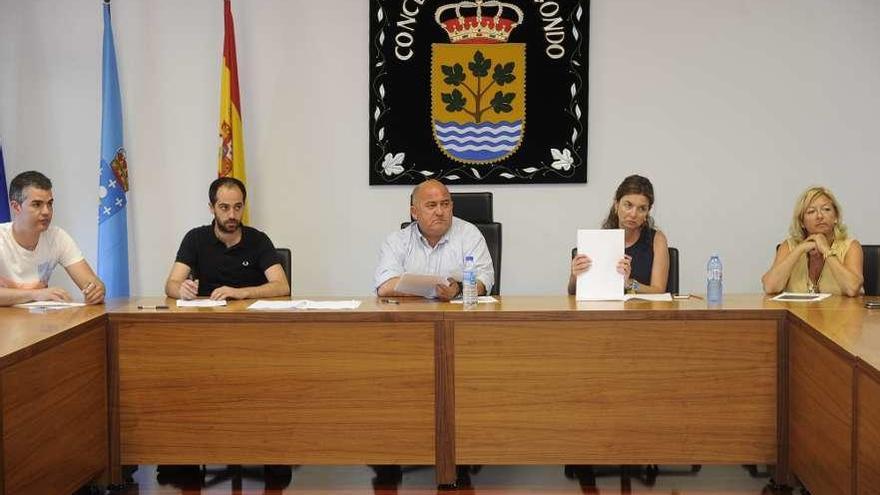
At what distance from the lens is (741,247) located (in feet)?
15.6

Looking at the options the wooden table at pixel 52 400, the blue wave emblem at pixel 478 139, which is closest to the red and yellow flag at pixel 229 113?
the blue wave emblem at pixel 478 139

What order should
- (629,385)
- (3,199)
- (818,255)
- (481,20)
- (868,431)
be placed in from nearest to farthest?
(868,431) → (629,385) → (818,255) → (3,199) → (481,20)

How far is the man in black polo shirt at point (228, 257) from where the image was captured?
3646 millimetres

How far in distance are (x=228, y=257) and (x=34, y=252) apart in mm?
761

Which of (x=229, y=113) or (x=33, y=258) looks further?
(x=229, y=113)

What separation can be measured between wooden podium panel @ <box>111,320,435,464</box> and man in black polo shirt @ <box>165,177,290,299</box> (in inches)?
A: 25.0

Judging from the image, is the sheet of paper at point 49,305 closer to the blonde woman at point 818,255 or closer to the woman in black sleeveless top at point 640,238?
the woman in black sleeveless top at point 640,238

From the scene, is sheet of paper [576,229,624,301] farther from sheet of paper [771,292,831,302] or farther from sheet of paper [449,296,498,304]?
sheet of paper [771,292,831,302]

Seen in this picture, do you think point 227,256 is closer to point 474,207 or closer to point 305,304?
point 305,304

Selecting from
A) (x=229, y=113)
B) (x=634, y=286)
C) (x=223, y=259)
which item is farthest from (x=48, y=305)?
(x=634, y=286)

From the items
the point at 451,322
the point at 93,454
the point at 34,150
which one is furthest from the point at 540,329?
the point at 34,150

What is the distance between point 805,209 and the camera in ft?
11.7

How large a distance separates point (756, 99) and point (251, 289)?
2.91 m

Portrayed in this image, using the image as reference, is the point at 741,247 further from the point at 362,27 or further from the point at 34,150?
the point at 34,150
